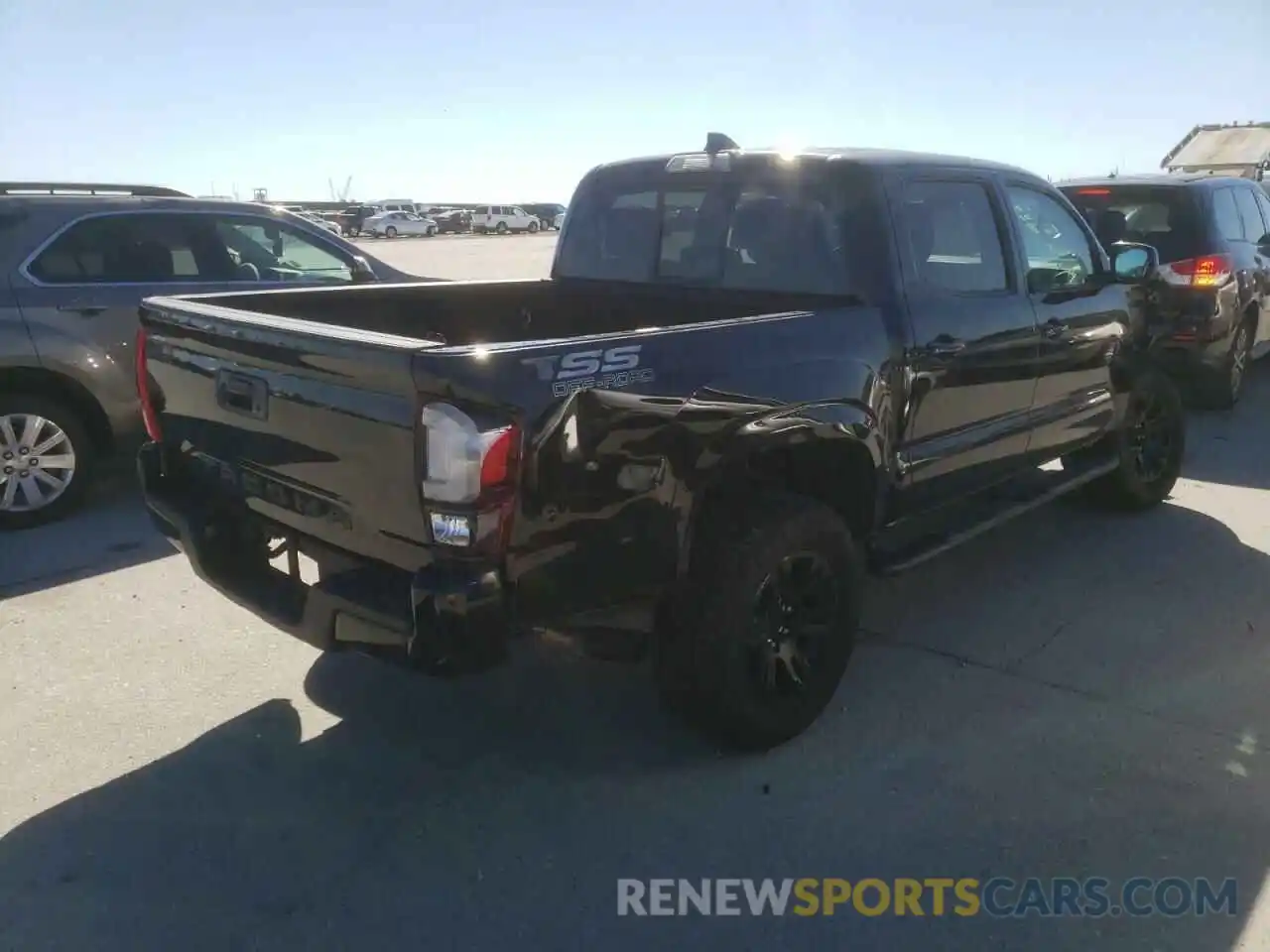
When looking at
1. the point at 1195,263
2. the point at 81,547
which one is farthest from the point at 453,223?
the point at 81,547

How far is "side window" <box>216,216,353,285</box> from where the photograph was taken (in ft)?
21.0

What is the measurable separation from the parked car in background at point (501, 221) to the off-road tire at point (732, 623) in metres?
60.6

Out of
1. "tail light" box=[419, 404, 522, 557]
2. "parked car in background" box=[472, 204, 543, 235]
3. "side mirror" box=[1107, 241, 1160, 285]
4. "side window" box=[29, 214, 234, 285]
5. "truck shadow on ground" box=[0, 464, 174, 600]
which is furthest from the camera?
"parked car in background" box=[472, 204, 543, 235]

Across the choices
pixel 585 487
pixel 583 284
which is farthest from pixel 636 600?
pixel 583 284

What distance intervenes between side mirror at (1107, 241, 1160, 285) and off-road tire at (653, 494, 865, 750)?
271cm

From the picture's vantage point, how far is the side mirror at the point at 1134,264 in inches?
199

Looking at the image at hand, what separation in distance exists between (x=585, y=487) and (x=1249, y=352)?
8.03m

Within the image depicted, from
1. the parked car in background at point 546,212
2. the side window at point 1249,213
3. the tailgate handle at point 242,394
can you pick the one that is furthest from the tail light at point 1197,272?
the parked car in background at point 546,212

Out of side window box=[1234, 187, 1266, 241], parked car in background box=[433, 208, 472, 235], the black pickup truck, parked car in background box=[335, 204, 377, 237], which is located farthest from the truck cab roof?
parked car in background box=[433, 208, 472, 235]

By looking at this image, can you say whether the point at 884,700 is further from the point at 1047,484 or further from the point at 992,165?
the point at 992,165

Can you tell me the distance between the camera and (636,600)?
2889 mm

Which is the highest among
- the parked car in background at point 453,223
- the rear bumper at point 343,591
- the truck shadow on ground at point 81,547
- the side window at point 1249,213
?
the side window at point 1249,213

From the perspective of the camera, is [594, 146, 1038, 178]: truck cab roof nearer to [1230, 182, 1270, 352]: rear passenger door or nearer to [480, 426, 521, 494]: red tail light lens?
[480, 426, 521, 494]: red tail light lens

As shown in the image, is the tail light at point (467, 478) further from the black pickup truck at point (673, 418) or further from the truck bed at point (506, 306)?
the truck bed at point (506, 306)
